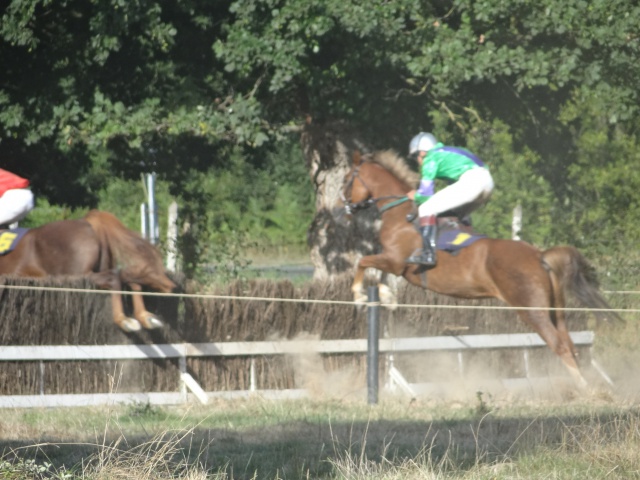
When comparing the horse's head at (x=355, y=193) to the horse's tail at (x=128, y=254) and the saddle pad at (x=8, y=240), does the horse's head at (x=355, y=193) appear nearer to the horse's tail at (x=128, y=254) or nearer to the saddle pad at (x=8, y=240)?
the horse's tail at (x=128, y=254)

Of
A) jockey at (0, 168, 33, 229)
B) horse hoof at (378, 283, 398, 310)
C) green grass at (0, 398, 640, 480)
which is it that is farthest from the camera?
horse hoof at (378, 283, 398, 310)

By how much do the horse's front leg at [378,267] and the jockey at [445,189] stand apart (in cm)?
28

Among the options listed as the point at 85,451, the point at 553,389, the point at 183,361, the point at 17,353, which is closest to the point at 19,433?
the point at 85,451

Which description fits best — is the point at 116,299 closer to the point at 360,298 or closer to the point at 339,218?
the point at 360,298

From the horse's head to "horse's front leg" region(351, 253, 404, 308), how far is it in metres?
0.84

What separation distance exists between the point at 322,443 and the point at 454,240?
5644 mm

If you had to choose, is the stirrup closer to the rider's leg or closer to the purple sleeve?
the rider's leg

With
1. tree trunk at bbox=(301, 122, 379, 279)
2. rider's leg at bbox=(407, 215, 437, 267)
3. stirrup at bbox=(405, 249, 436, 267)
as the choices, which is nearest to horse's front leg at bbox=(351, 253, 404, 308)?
stirrup at bbox=(405, 249, 436, 267)

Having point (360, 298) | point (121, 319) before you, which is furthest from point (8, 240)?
point (360, 298)

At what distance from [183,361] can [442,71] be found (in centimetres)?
596

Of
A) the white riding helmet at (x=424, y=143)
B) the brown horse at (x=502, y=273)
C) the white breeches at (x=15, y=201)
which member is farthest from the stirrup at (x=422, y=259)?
the white breeches at (x=15, y=201)

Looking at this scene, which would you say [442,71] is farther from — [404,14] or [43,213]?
[43,213]

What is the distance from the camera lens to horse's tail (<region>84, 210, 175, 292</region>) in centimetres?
1191

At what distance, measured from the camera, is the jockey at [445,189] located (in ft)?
41.2
